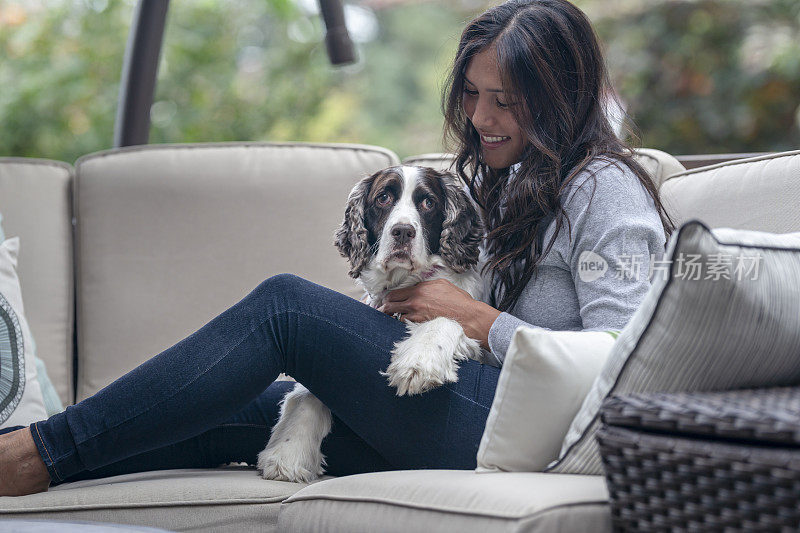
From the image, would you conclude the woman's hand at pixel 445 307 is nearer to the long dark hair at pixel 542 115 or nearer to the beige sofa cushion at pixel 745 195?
the long dark hair at pixel 542 115

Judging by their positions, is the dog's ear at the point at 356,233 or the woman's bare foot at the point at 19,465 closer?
the woman's bare foot at the point at 19,465

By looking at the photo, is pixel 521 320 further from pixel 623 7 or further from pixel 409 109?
pixel 409 109

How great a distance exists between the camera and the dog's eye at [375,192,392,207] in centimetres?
191

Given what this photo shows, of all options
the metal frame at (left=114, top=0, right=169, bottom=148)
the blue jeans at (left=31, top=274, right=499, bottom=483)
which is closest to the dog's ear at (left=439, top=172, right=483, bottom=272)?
the blue jeans at (left=31, top=274, right=499, bottom=483)

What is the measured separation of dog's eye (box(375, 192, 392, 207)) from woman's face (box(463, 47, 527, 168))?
27 cm

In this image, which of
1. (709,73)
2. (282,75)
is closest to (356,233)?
(282,75)

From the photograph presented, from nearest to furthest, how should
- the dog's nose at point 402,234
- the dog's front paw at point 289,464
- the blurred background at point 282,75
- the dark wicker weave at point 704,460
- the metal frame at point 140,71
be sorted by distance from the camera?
the dark wicker weave at point 704,460 → the dog's front paw at point 289,464 → the dog's nose at point 402,234 → the metal frame at point 140,71 → the blurred background at point 282,75

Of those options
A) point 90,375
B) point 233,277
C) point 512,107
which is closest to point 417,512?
point 512,107

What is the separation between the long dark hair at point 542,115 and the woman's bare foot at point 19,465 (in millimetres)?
1058

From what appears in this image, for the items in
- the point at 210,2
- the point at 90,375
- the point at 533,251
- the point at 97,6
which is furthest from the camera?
the point at 210,2

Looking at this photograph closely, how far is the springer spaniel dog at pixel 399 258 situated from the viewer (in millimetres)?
1711

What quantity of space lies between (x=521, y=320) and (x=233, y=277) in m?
1.03

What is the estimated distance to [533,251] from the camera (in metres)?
1.75

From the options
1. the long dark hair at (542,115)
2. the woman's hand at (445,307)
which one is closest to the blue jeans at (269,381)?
the woman's hand at (445,307)
